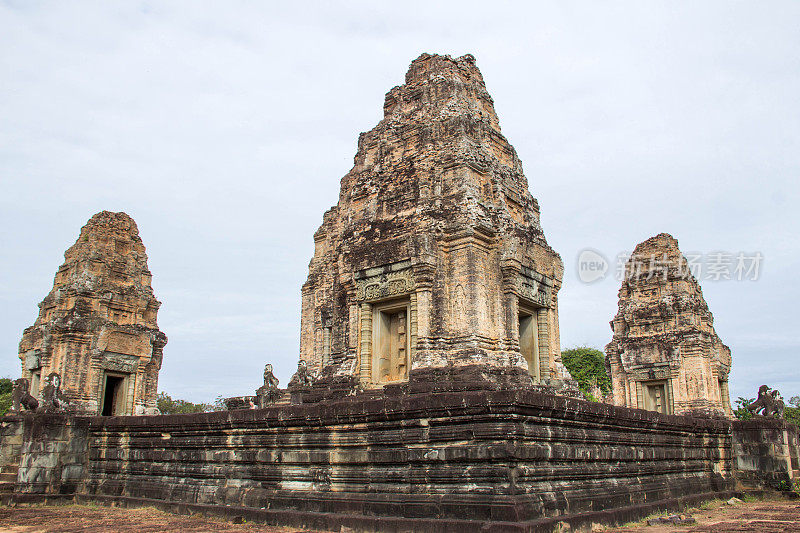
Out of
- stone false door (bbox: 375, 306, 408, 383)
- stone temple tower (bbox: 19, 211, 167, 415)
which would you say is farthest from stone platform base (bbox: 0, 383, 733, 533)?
stone temple tower (bbox: 19, 211, 167, 415)

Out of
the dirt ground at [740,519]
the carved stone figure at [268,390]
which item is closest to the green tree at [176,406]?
the carved stone figure at [268,390]

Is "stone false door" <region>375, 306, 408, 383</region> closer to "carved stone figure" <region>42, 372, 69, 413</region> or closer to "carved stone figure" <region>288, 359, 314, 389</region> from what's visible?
"carved stone figure" <region>288, 359, 314, 389</region>

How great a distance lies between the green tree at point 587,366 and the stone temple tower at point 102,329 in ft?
112

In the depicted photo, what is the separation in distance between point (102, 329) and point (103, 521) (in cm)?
1351

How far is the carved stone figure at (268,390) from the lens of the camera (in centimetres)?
1750

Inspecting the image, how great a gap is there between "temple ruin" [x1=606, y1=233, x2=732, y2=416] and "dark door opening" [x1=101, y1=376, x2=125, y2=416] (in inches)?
734

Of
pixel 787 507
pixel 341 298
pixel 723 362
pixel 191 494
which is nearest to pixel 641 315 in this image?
pixel 723 362

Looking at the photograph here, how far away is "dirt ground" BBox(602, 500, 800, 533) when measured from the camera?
8.95m

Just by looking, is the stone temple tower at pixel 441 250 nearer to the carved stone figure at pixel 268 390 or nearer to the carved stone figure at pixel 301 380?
the carved stone figure at pixel 301 380

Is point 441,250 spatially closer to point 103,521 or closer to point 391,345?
point 391,345

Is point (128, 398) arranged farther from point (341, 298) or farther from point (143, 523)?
point (143, 523)

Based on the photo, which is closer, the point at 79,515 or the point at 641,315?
the point at 79,515

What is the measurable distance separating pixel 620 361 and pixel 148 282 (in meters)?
18.6

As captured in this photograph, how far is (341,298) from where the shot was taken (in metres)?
14.9
